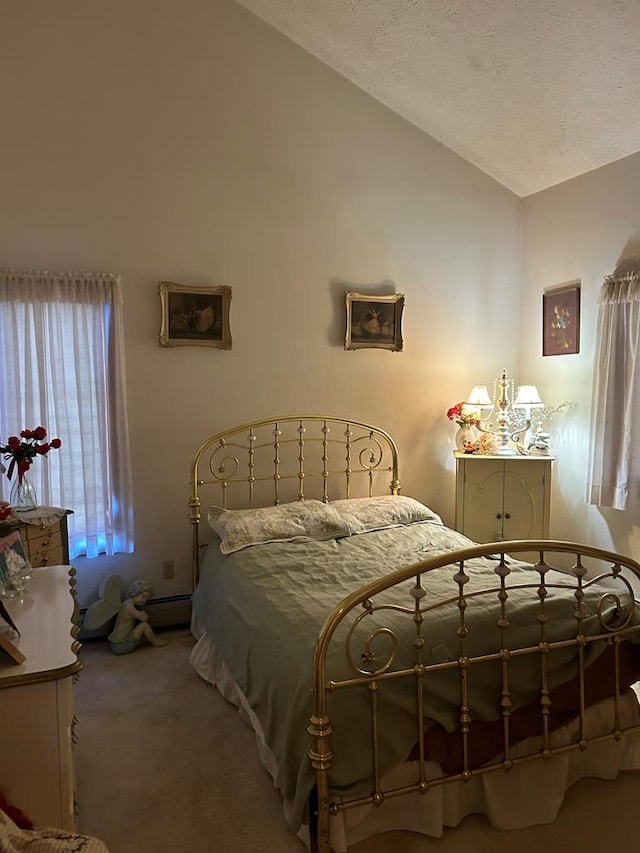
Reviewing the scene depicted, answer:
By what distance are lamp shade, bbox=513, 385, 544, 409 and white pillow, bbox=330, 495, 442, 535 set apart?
1.06 metres

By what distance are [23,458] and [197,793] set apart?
170 centimetres

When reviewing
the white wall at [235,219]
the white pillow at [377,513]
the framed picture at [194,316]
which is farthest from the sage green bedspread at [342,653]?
the framed picture at [194,316]

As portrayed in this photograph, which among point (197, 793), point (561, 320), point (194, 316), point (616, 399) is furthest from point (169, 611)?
point (561, 320)

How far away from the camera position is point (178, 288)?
12.3 feet

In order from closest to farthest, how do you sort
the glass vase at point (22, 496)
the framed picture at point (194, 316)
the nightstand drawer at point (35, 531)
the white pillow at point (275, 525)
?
the nightstand drawer at point (35, 531) < the glass vase at point (22, 496) < the white pillow at point (275, 525) < the framed picture at point (194, 316)

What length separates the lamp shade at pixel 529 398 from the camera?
421 cm

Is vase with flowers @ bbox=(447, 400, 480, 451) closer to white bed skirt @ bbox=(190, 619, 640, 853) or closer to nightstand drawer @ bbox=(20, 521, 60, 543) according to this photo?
white bed skirt @ bbox=(190, 619, 640, 853)

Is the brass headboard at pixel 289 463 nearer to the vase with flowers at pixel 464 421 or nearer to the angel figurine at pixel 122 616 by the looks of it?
the angel figurine at pixel 122 616

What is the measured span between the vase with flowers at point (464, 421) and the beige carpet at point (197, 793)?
2388 mm

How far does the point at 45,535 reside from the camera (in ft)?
10.0

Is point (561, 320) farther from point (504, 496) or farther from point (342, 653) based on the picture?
point (342, 653)

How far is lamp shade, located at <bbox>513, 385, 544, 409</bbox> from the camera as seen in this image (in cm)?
421

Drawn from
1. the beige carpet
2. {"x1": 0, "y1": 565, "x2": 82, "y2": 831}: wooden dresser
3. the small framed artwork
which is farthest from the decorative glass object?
{"x1": 0, "y1": 565, "x2": 82, "y2": 831}: wooden dresser

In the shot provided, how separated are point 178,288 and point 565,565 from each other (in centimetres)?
319
